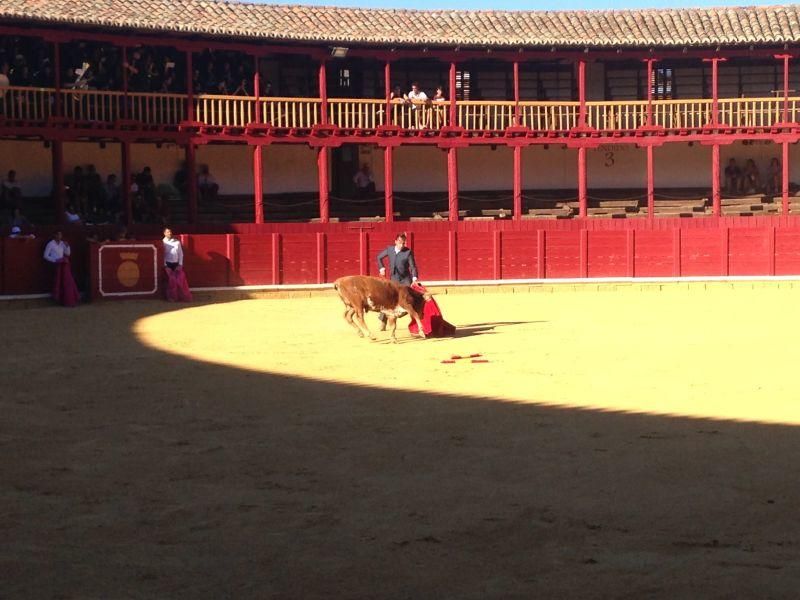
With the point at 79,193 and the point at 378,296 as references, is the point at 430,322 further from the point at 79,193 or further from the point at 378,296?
the point at 79,193

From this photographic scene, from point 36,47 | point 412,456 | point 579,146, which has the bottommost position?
point 412,456

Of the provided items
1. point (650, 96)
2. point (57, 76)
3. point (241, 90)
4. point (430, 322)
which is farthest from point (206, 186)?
point (430, 322)

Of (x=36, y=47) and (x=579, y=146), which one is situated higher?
(x=36, y=47)

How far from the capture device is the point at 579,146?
3172cm

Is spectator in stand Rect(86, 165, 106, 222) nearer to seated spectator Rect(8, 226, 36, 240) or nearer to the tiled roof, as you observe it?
the tiled roof

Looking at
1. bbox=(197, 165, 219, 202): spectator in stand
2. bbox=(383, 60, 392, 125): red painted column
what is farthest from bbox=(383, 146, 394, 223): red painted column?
bbox=(197, 165, 219, 202): spectator in stand

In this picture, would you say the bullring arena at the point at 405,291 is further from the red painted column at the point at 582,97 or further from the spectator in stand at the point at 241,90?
the spectator in stand at the point at 241,90

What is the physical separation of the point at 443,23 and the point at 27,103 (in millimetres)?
11100

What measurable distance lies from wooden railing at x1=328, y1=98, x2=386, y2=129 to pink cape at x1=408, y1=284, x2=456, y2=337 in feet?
49.2

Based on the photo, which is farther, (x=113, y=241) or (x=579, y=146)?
(x=579, y=146)

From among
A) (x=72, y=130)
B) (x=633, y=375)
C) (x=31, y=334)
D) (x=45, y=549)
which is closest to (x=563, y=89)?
(x=72, y=130)

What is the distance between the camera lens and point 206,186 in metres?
31.0

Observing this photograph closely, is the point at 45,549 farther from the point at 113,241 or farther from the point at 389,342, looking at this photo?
the point at 113,241

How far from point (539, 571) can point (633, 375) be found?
6600mm
